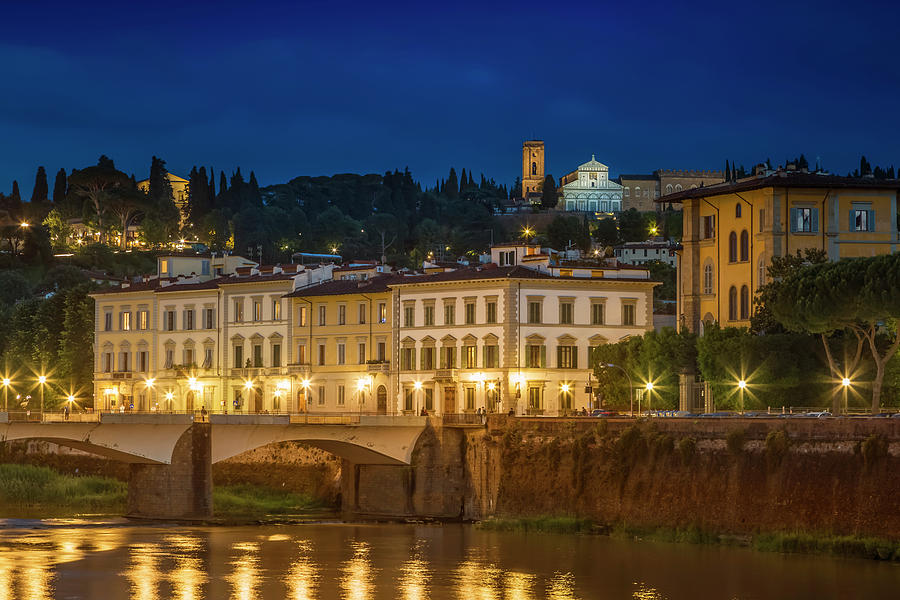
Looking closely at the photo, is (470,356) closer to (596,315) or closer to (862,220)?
(596,315)

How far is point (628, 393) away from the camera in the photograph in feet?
222

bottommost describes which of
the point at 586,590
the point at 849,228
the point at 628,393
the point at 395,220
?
the point at 586,590

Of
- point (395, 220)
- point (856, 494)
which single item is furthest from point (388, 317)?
point (395, 220)

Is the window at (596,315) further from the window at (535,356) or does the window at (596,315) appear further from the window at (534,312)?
the window at (535,356)

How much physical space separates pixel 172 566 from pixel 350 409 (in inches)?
1283

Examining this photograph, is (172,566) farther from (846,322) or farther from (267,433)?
(846,322)

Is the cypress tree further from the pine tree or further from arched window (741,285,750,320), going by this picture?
arched window (741,285,750,320)

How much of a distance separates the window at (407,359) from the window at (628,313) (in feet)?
32.5

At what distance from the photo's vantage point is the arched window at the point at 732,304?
225 ft

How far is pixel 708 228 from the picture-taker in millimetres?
71250

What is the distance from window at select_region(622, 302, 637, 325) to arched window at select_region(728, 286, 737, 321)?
7.90 m

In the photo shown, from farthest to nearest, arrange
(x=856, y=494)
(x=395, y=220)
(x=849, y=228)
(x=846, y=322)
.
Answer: (x=395, y=220), (x=849, y=228), (x=846, y=322), (x=856, y=494)

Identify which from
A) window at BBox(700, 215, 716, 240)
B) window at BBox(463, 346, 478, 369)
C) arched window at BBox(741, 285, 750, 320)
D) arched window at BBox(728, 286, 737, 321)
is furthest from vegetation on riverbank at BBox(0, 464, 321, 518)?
window at BBox(700, 215, 716, 240)

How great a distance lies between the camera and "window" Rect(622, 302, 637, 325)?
76125 millimetres
